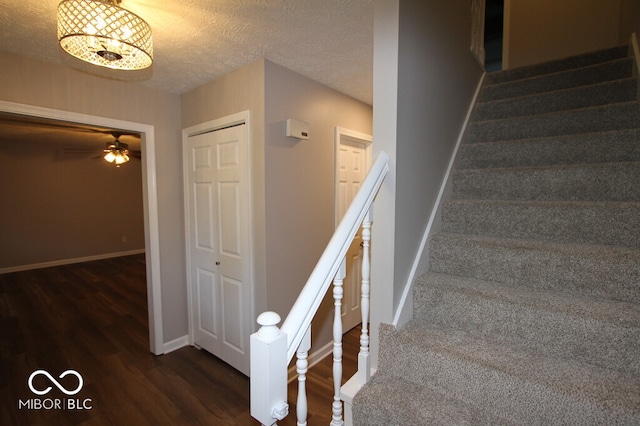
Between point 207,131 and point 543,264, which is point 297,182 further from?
point 543,264

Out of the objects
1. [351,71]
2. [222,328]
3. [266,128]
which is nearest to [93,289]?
[222,328]

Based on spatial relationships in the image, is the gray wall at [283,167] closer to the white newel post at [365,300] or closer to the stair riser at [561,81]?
the white newel post at [365,300]

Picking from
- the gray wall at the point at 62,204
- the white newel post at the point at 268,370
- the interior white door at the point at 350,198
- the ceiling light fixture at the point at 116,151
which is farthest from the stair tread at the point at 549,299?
the gray wall at the point at 62,204

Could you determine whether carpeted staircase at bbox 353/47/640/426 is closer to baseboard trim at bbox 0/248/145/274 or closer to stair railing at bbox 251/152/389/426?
stair railing at bbox 251/152/389/426

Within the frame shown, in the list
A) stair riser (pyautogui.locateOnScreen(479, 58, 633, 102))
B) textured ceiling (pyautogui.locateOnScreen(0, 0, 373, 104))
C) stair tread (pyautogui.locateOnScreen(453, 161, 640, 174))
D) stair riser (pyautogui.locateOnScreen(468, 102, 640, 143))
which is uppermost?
textured ceiling (pyautogui.locateOnScreen(0, 0, 373, 104))

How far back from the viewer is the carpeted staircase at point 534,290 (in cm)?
93

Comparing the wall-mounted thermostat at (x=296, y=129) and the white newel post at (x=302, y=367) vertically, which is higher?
the wall-mounted thermostat at (x=296, y=129)

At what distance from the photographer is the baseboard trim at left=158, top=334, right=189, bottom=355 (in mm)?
2734

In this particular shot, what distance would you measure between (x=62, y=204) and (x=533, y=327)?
7533 millimetres

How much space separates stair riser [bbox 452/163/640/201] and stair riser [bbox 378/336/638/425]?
3.40ft

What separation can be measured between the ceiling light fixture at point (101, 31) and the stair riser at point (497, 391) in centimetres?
175

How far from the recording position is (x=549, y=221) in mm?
1391

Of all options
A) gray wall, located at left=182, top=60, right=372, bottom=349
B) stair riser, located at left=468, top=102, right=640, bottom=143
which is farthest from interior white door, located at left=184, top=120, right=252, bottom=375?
stair riser, located at left=468, top=102, right=640, bottom=143

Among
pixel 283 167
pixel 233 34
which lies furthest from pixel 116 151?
pixel 233 34
